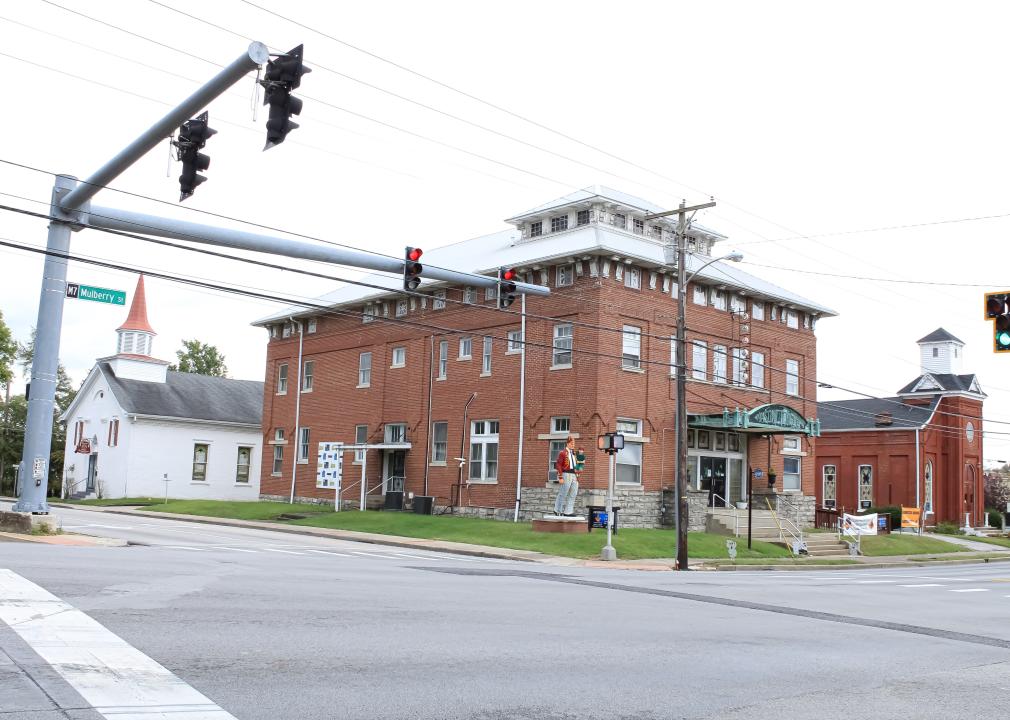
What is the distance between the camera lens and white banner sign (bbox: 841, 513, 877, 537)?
38188 millimetres

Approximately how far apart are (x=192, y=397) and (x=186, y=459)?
4657 mm

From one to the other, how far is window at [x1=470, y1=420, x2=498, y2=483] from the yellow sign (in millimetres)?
22837

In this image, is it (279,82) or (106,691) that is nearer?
(106,691)

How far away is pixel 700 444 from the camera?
3906cm

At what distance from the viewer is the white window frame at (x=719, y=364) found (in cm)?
3977

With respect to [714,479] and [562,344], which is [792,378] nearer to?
[714,479]

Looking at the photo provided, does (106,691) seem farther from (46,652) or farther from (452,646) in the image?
(452,646)

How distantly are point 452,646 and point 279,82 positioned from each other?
21.5 feet

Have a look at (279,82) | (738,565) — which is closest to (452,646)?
(279,82)

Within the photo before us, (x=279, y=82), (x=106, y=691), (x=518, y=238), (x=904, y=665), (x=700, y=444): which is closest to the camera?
(x=106, y=691)

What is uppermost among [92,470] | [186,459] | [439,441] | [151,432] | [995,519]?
[151,432]

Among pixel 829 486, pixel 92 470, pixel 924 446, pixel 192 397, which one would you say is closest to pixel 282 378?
pixel 192 397

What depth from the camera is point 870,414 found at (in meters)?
59.6

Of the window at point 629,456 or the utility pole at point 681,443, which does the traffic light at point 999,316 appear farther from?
the window at point 629,456
